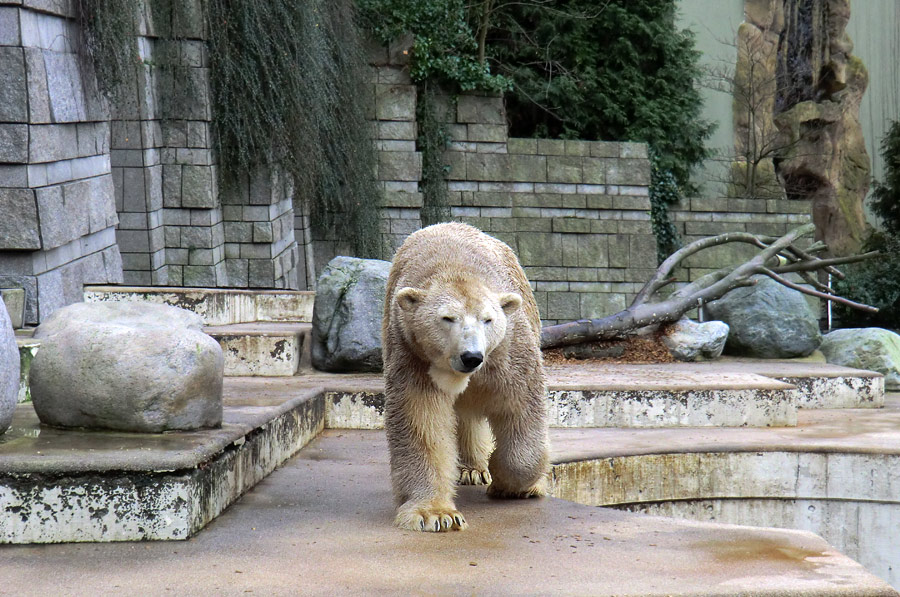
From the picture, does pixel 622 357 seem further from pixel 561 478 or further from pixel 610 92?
pixel 610 92

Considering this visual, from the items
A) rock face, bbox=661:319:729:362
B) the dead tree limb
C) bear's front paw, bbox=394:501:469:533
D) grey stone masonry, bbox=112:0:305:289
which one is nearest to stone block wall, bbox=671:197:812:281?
the dead tree limb

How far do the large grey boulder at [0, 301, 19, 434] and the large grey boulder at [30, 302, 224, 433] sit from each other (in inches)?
4.9

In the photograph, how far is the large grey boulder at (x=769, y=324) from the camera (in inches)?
312

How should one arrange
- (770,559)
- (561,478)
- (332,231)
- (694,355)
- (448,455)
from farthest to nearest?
(332,231) → (694,355) → (561,478) → (448,455) → (770,559)

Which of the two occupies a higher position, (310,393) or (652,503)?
(310,393)

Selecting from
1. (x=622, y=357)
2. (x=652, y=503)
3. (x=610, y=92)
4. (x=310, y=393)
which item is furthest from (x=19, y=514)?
(x=610, y=92)

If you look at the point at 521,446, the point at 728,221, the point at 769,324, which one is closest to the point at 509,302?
A: the point at 521,446

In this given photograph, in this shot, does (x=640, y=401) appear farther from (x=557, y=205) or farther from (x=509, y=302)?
(x=557, y=205)

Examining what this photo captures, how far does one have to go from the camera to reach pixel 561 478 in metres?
4.29

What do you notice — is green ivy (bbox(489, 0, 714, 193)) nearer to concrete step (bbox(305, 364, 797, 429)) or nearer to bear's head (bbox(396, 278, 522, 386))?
concrete step (bbox(305, 364, 797, 429))

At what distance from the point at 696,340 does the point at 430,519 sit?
513 cm

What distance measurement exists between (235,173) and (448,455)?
19.6 ft

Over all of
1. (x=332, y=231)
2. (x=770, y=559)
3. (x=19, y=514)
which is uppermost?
(x=332, y=231)

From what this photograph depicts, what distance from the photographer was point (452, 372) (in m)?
3.06
